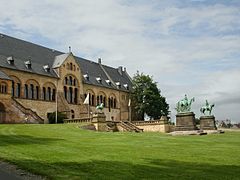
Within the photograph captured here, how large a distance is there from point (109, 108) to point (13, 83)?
2870cm

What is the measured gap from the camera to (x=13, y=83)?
5975 cm

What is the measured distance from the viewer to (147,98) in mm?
84188

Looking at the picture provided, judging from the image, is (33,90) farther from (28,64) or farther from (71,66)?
(71,66)

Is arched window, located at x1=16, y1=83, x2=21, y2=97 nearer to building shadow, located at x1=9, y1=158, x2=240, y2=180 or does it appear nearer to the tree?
the tree

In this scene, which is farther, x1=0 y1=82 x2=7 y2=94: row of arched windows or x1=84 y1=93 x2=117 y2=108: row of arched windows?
x1=84 y1=93 x2=117 y2=108: row of arched windows

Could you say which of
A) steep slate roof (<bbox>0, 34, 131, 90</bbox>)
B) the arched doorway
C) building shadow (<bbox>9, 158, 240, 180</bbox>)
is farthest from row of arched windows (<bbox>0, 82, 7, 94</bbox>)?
building shadow (<bbox>9, 158, 240, 180</bbox>)

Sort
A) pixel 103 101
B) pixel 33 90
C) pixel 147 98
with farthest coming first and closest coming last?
pixel 147 98
pixel 103 101
pixel 33 90

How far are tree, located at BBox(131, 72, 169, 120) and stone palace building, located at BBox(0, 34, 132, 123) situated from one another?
4220mm

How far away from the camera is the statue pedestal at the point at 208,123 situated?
57.8 meters

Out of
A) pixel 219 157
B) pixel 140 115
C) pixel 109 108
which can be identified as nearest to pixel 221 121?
pixel 140 115

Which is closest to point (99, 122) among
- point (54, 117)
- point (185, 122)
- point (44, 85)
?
point (185, 122)

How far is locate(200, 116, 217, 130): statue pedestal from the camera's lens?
190 feet

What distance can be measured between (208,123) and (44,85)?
91.2 feet

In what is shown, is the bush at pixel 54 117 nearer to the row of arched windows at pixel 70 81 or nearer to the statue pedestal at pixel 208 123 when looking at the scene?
the row of arched windows at pixel 70 81
